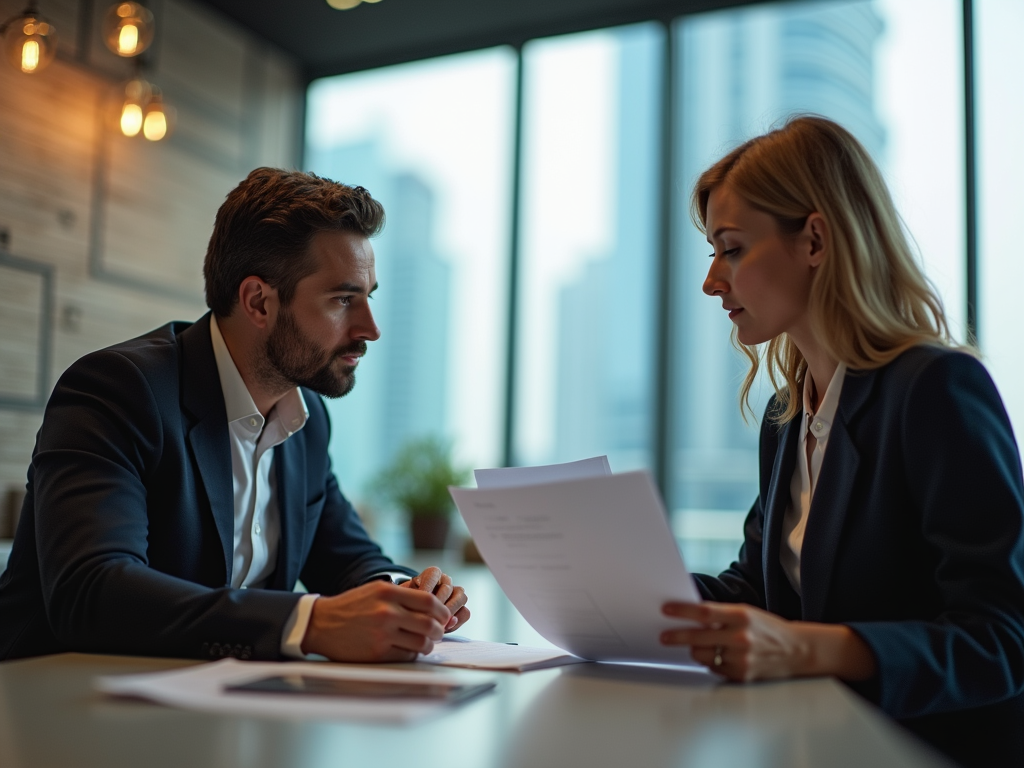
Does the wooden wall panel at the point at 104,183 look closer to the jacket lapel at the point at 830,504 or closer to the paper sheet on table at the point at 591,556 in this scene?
the paper sheet on table at the point at 591,556

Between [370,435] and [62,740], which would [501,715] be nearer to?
[62,740]

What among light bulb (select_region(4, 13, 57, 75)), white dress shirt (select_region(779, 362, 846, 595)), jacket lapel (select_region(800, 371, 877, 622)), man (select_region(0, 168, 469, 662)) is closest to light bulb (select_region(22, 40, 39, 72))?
light bulb (select_region(4, 13, 57, 75))

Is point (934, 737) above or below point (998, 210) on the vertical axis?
below

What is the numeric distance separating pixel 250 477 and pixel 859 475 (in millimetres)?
1127

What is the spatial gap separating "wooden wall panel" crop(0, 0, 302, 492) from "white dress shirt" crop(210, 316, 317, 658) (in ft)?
6.51

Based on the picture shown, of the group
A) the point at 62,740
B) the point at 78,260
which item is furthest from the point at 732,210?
the point at 78,260

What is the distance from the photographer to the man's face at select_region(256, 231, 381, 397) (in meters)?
1.88

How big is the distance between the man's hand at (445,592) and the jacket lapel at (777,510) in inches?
18.5

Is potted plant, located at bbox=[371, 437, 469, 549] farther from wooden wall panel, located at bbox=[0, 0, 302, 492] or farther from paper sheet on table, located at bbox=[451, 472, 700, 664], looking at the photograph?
paper sheet on table, located at bbox=[451, 472, 700, 664]

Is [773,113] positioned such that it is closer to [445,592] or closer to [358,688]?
[445,592]

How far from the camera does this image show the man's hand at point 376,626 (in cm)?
112

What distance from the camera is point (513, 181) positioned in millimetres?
4387

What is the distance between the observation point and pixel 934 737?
1.18 m

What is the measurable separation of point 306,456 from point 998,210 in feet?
9.52
